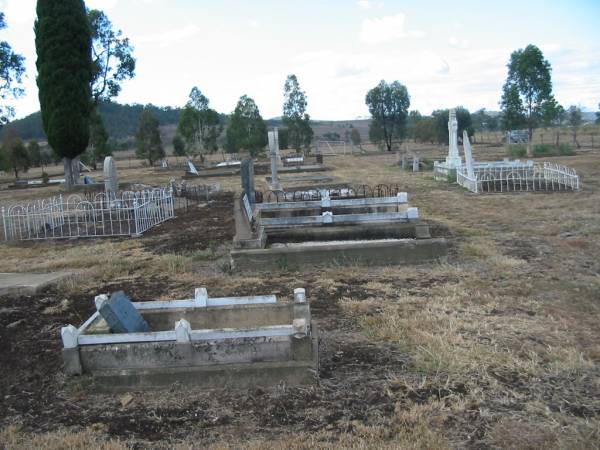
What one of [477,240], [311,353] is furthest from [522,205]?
[311,353]

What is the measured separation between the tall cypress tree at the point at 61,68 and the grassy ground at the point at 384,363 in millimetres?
15421

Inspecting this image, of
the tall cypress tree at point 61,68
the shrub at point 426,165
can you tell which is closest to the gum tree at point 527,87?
the shrub at point 426,165

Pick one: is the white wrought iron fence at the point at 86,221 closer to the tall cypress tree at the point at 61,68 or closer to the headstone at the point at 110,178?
the headstone at the point at 110,178

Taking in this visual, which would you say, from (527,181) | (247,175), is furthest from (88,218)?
(527,181)

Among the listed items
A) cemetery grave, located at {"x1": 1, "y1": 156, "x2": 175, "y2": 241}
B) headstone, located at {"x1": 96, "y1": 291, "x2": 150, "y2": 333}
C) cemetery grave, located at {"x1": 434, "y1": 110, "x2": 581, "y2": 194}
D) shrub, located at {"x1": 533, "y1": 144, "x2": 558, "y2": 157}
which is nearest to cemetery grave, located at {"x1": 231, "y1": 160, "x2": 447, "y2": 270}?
cemetery grave, located at {"x1": 1, "y1": 156, "x2": 175, "y2": 241}

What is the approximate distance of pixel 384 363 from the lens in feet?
16.3

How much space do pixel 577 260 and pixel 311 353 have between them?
18.2 feet

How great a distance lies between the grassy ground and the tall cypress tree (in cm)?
1542

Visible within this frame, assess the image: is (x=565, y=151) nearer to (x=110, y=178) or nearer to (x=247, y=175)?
(x=110, y=178)

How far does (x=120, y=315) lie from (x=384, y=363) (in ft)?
7.78

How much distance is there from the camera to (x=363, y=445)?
3.64m

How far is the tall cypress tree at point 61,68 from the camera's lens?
2330 centimetres

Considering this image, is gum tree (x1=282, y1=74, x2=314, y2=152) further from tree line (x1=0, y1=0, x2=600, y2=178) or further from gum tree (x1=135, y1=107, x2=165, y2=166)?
gum tree (x1=135, y1=107, x2=165, y2=166)

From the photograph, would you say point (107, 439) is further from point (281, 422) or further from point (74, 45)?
point (74, 45)
